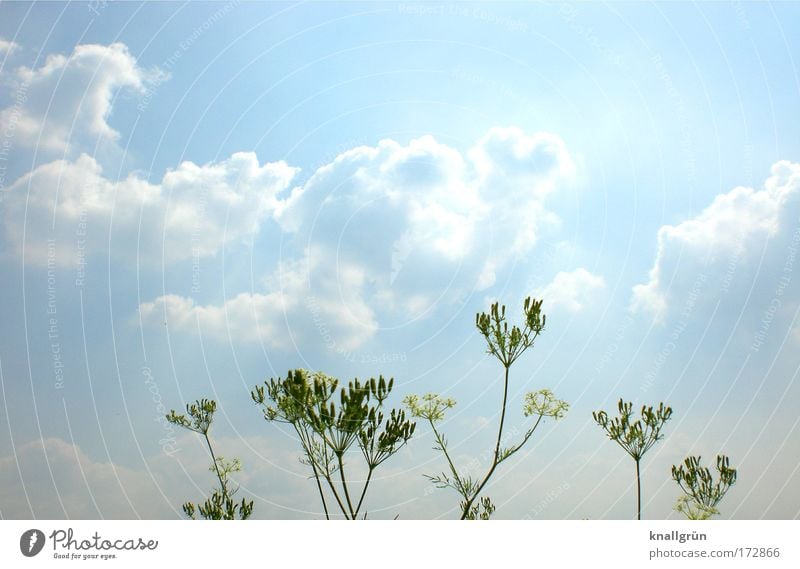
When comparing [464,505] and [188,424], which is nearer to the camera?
[464,505]

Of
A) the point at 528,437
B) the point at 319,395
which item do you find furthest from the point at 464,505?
the point at 319,395

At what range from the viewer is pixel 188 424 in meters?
14.8
